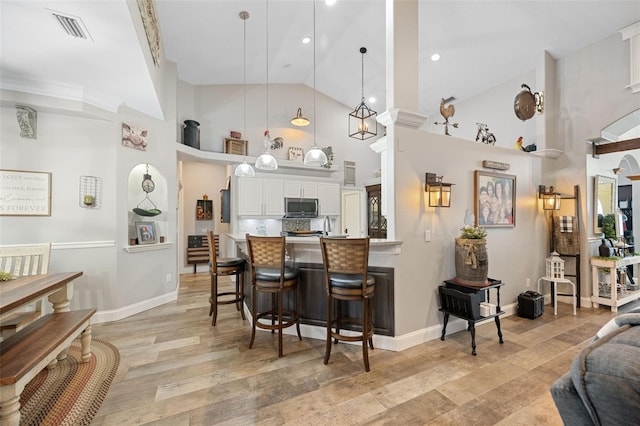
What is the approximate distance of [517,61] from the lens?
4.77 meters

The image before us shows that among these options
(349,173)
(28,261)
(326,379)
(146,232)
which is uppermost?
(349,173)

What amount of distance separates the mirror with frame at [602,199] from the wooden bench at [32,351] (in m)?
6.51

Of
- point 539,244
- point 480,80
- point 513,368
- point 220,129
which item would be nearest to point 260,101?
point 220,129

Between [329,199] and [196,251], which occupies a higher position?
[329,199]

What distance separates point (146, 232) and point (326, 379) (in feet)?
11.2

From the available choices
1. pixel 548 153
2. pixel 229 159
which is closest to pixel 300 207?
pixel 229 159

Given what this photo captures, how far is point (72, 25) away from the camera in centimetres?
228

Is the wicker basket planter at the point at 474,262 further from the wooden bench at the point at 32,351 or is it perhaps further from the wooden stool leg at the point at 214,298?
the wooden bench at the point at 32,351

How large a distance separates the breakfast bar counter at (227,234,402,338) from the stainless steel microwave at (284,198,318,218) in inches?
130

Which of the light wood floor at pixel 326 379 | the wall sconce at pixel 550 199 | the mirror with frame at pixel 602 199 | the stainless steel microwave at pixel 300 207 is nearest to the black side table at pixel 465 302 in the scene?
the light wood floor at pixel 326 379

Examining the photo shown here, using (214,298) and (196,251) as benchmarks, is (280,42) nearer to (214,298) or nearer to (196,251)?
(214,298)

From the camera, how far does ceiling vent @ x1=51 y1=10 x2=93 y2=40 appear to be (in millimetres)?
2164

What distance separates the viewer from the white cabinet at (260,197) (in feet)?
19.5

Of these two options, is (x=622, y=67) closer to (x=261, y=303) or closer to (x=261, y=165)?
(x=261, y=165)
